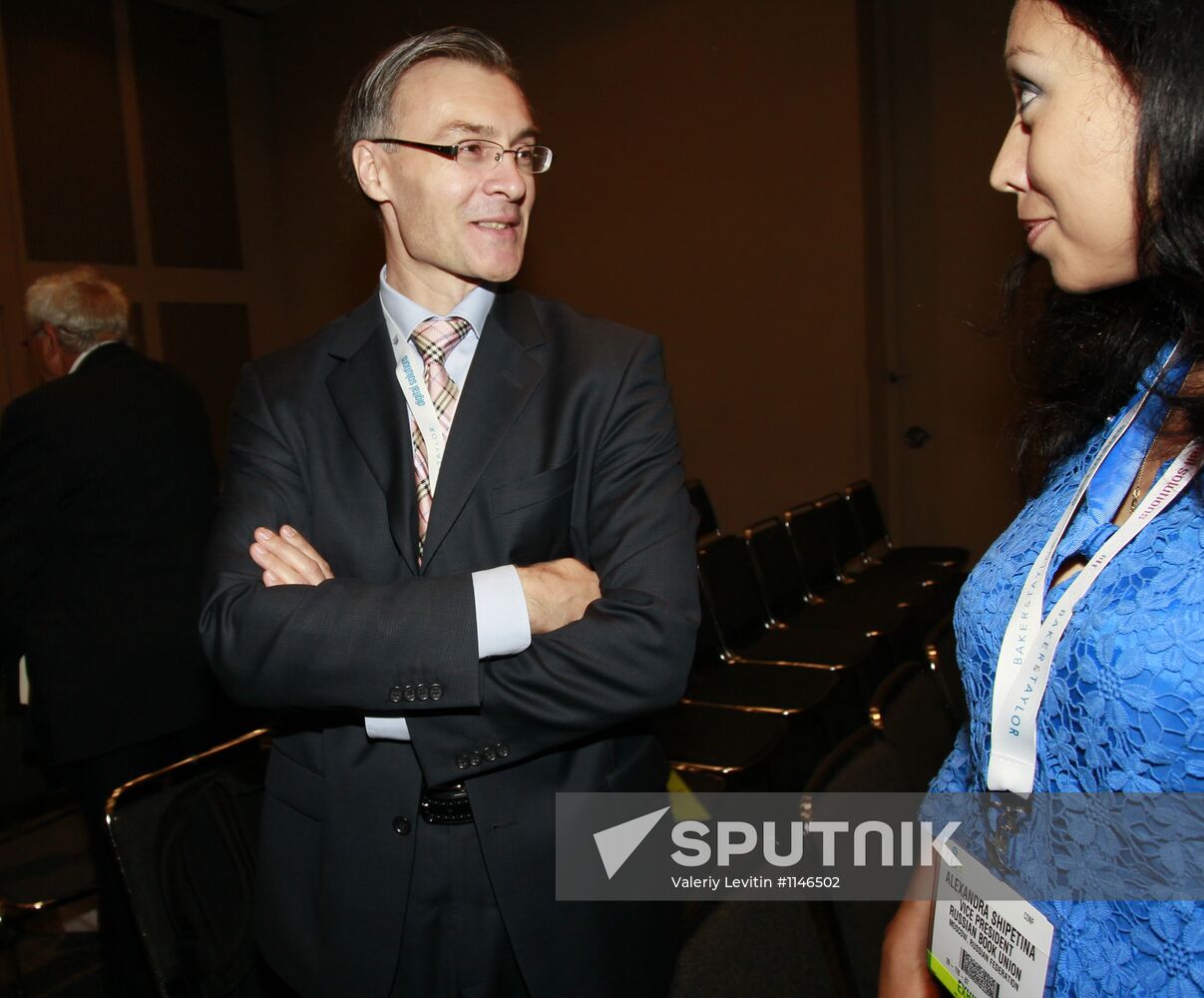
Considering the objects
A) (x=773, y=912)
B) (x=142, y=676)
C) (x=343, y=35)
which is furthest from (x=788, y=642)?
(x=343, y=35)

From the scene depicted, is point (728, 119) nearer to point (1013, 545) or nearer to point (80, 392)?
point (80, 392)

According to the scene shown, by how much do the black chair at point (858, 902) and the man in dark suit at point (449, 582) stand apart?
0.93 ft

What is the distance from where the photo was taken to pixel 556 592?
145 centimetres

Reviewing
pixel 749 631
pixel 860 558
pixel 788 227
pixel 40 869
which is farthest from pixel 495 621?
pixel 788 227

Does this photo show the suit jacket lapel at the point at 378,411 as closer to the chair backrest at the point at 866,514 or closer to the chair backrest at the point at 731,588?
the chair backrest at the point at 731,588

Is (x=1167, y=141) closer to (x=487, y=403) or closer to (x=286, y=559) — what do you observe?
(x=487, y=403)

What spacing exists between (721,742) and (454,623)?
75.2 inches

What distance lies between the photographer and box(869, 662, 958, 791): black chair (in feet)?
6.30

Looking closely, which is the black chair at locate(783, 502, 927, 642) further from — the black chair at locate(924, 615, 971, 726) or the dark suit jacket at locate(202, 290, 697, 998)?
the dark suit jacket at locate(202, 290, 697, 998)

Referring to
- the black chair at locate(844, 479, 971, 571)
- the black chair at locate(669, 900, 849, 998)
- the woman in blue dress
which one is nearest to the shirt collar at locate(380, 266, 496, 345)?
the woman in blue dress

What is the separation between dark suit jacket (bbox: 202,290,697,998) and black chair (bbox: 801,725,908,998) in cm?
28

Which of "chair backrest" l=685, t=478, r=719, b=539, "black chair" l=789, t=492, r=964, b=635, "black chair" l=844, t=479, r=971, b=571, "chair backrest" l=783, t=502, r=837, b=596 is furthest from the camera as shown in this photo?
"black chair" l=844, t=479, r=971, b=571

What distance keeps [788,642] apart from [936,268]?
114 inches

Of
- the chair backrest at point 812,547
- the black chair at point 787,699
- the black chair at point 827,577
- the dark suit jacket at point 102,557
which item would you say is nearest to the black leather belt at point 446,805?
the dark suit jacket at point 102,557
